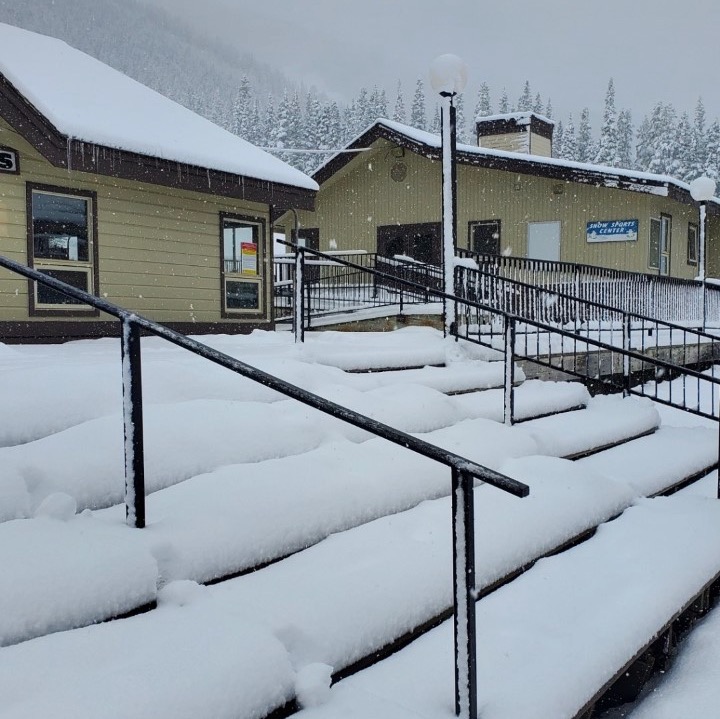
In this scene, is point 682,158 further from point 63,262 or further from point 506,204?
point 63,262

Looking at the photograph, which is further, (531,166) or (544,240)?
(544,240)

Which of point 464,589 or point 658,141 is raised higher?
point 658,141

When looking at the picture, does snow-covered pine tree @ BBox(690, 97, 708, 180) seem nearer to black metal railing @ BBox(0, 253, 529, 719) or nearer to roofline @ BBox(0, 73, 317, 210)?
roofline @ BBox(0, 73, 317, 210)

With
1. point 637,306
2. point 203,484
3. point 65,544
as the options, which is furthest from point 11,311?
point 637,306

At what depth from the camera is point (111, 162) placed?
9.20m

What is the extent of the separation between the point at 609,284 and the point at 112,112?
10437 mm

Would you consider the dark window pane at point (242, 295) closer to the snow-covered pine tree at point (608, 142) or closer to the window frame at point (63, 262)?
the window frame at point (63, 262)

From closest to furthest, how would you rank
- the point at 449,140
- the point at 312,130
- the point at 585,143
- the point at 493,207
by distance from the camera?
the point at 449,140
the point at 493,207
the point at 312,130
the point at 585,143

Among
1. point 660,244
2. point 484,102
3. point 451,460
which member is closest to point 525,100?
point 484,102

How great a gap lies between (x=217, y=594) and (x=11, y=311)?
7983 mm

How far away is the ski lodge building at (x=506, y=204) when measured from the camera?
17.5 m

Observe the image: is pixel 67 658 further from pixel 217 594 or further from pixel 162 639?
pixel 217 594

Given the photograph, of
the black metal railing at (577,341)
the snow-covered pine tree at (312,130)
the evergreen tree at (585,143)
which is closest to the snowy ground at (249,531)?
the black metal railing at (577,341)

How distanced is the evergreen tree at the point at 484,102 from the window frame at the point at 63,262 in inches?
3689
